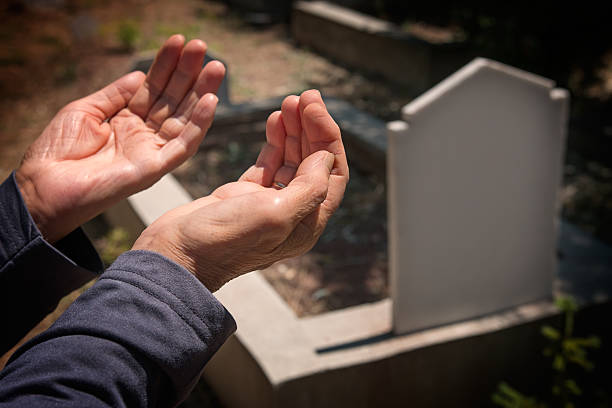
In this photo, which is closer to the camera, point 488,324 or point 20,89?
point 488,324

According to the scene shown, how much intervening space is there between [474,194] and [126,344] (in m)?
→ 1.80

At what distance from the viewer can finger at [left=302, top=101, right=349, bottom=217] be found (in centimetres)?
123

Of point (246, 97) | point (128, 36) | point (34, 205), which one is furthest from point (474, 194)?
point (128, 36)

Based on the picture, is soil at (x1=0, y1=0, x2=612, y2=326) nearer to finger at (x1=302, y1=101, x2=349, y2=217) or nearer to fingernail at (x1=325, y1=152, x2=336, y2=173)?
finger at (x1=302, y1=101, x2=349, y2=217)

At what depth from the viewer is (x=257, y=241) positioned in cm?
112

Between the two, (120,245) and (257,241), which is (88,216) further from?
(120,245)

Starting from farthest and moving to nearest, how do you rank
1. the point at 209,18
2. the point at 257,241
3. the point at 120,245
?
the point at 209,18 < the point at 120,245 < the point at 257,241

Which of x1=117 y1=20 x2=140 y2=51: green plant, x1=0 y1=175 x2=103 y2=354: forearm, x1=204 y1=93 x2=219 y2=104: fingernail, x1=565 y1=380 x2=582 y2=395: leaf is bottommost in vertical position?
x1=565 y1=380 x2=582 y2=395: leaf

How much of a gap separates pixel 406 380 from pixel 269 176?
1466 millimetres

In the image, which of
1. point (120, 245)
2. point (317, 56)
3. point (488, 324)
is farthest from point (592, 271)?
point (317, 56)

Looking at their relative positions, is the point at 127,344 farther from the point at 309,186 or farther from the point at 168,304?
the point at 309,186

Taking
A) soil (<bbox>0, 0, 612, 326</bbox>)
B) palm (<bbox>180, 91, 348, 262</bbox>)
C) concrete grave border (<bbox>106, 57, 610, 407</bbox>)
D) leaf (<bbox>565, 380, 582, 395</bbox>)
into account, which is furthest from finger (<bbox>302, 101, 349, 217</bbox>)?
soil (<bbox>0, 0, 612, 326</bbox>)

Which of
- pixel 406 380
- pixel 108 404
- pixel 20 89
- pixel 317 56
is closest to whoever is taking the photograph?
pixel 108 404

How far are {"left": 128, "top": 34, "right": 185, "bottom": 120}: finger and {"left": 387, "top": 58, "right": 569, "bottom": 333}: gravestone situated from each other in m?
0.87
